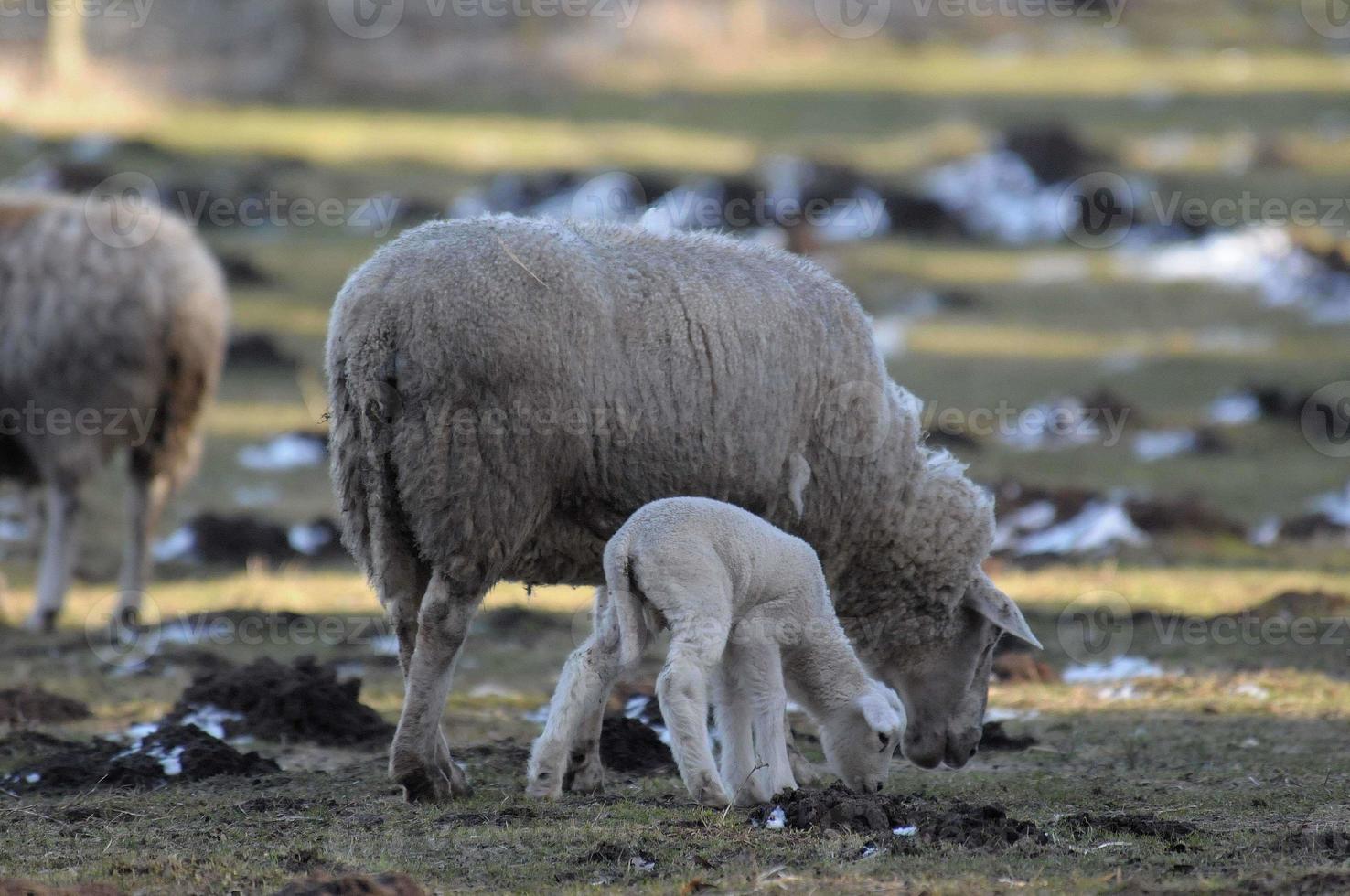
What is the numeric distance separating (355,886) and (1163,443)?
13.0m

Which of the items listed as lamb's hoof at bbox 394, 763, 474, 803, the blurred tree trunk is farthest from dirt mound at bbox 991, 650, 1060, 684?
the blurred tree trunk

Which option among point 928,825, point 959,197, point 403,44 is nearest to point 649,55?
point 403,44

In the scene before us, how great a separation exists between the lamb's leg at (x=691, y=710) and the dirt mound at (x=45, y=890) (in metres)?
2.02

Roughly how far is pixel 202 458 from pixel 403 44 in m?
13.4

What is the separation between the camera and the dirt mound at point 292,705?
8.52 meters

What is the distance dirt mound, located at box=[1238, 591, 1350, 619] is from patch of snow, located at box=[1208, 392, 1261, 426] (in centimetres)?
625

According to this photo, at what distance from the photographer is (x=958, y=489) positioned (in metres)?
8.31

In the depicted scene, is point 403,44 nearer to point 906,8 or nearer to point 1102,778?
point 906,8

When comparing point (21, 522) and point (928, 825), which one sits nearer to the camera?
point (928, 825)

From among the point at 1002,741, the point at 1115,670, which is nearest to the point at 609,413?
the point at 1002,741

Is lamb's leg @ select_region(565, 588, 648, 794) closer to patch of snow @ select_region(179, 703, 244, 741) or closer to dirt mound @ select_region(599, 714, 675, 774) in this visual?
dirt mound @ select_region(599, 714, 675, 774)

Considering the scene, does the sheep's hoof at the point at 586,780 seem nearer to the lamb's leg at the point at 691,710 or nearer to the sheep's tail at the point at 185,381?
the lamb's leg at the point at 691,710

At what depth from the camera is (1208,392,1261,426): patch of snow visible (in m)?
17.3

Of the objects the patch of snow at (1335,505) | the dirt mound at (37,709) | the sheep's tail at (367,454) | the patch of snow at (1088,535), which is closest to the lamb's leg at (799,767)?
the sheep's tail at (367,454)
